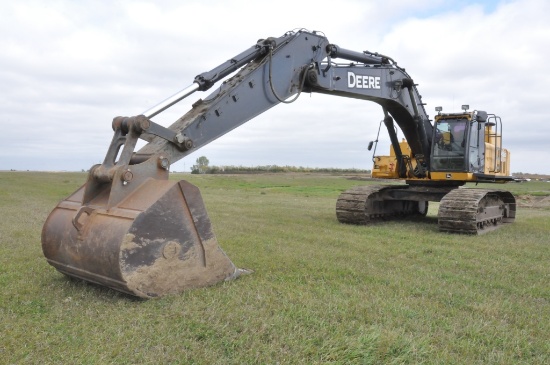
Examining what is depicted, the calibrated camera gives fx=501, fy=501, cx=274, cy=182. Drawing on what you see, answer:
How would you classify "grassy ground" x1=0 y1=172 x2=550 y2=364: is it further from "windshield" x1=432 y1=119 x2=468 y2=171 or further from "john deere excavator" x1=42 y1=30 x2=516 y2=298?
"windshield" x1=432 y1=119 x2=468 y2=171

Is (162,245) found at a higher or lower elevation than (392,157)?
lower

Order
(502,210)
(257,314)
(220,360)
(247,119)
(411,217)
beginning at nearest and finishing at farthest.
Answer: (220,360), (257,314), (247,119), (502,210), (411,217)

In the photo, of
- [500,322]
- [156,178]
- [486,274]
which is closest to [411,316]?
[500,322]

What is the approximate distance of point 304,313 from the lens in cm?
450

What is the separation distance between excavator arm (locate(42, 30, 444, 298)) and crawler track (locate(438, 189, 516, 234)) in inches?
203

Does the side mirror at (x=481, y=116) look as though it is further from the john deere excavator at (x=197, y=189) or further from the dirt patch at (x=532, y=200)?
the dirt patch at (x=532, y=200)

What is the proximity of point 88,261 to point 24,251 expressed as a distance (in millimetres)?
3115

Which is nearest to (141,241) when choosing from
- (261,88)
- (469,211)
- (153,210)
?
(153,210)

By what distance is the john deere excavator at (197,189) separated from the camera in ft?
16.3

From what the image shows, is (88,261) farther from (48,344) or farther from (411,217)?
(411,217)

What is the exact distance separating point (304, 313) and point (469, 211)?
679 cm

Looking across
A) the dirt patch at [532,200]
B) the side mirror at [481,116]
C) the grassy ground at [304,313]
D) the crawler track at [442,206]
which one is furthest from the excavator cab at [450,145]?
the dirt patch at [532,200]

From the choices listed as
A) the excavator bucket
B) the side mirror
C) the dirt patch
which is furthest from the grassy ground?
the dirt patch

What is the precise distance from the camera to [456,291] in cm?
552
